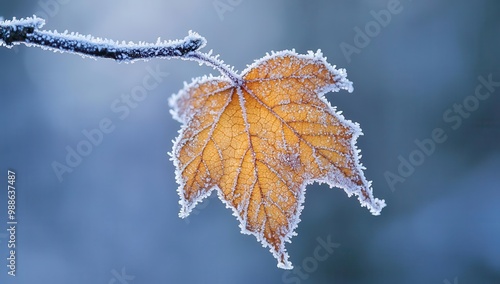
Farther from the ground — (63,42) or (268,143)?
(63,42)

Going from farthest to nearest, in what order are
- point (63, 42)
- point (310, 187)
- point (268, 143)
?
point (310, 187), point (268, 143), point (63, 42)

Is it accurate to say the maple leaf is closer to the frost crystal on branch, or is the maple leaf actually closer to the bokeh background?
the frost crystal on branch

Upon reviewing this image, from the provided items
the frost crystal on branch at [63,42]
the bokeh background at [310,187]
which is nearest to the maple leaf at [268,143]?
the frost crystal on branch at [63,42]

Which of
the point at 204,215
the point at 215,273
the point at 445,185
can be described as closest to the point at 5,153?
the point at 204,215

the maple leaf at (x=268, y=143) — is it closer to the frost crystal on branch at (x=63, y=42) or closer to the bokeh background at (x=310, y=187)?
the frost crystal on branch at (x=63, y=42)

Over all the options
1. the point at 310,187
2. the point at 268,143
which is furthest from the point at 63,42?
the point at 310,187

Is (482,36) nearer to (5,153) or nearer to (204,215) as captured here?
(204,215)

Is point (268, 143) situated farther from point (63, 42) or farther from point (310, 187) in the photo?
point (310, 187)
